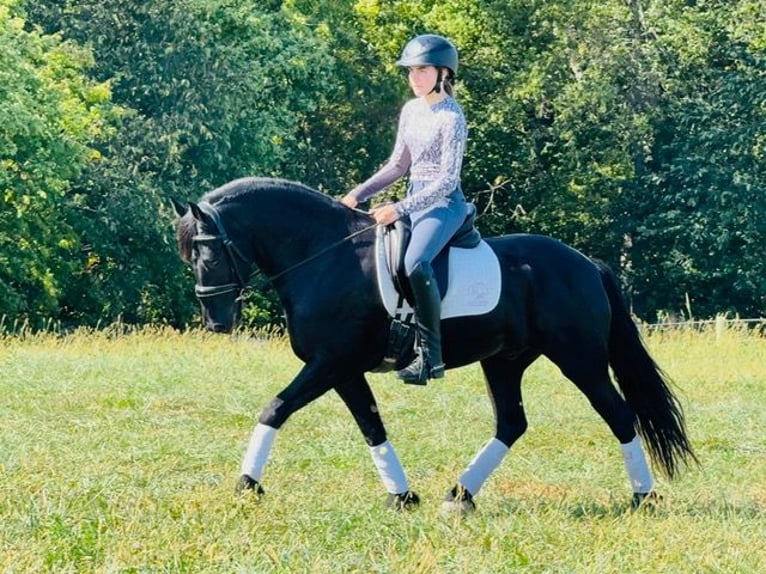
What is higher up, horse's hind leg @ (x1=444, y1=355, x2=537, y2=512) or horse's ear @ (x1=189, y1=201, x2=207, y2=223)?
horse's ear @ (x1=189, y1=201, x2=207, y2=223)

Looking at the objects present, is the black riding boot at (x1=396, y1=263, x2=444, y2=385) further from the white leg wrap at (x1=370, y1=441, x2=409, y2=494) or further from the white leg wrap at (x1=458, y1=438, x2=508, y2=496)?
the white leg wrap at (x1=458, y1=438, x2=508, y2=496)

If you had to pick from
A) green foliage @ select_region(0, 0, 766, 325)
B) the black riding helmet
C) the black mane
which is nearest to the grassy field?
the black mane

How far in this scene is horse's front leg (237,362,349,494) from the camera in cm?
744

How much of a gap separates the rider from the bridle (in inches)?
14.6

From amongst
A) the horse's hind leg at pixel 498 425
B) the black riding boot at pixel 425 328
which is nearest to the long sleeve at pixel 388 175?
the black riding boot at pixel 425 328

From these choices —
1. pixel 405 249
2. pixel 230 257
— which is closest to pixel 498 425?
pixel 405 249

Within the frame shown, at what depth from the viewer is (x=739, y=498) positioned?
849 cm

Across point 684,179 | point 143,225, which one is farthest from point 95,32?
point 684,179

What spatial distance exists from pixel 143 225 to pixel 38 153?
4.02 m

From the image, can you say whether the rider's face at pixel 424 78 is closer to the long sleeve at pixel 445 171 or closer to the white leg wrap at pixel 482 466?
the long sleeve at pixel 445 171

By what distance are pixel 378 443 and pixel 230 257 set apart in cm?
140

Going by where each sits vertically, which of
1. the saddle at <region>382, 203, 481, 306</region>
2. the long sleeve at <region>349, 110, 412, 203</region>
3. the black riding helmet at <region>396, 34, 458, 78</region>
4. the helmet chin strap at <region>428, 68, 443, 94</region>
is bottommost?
the saddle at <region>382, 203, 481, 306</region>

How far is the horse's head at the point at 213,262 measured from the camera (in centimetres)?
753

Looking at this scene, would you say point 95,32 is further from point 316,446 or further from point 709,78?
point 316,446
